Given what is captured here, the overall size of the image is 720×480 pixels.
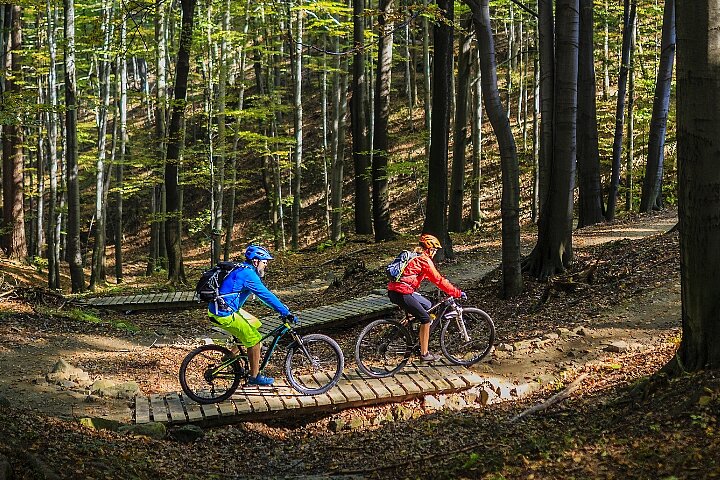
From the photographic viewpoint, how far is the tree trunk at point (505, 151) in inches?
388

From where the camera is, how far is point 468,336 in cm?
830

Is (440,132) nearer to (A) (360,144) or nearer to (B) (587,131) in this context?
(B) (587,131)

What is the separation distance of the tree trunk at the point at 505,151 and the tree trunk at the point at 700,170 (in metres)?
4.83

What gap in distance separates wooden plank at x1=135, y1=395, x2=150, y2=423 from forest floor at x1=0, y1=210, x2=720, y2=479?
25 cm

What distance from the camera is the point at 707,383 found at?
473 cm

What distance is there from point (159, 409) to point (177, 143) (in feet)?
35.1

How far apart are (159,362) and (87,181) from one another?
107 ft

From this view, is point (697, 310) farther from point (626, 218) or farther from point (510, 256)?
point (626, 218)

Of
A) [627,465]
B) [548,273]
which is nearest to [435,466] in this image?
[627,465]

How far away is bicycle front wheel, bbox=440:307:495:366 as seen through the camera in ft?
26.8

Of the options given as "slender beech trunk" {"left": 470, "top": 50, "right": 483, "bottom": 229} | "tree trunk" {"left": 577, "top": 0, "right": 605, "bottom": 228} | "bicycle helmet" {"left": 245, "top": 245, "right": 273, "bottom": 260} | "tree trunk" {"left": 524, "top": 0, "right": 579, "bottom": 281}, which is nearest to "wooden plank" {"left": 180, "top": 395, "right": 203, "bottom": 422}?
"bicycle helmet" {"left": 245, "top": 245, "right": 273, "bottom": 260}


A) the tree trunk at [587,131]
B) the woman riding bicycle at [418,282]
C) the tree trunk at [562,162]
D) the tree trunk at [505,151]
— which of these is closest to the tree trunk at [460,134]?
the tree trunk at [587,131]

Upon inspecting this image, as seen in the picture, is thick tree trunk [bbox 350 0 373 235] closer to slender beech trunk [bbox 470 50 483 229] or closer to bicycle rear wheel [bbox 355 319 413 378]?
slender beech trunk [bbox 470 50 483 229]

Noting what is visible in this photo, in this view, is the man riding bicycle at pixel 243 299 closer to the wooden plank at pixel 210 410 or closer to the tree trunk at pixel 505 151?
the wooden plank at pixel 210 410
